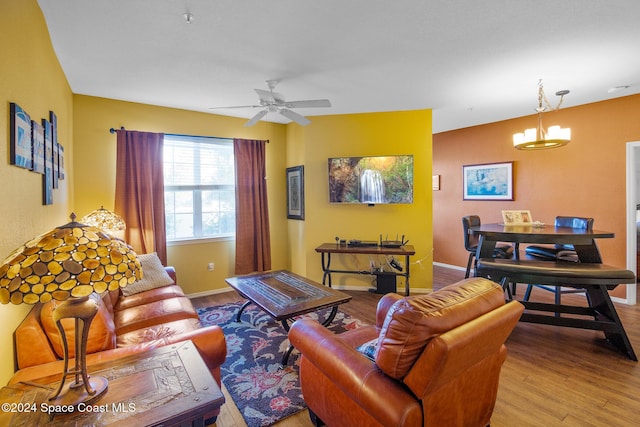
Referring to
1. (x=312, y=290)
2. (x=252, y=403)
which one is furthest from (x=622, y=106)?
(x=252, y=403)

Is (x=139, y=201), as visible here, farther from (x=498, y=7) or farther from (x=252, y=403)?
(x=498, y=7)

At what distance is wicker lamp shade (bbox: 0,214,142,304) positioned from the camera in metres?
0.96

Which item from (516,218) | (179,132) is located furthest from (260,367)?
(516,218)

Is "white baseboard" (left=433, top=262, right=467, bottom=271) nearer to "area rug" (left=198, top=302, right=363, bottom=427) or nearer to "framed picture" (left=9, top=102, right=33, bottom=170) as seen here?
"area rug" (left=198, top=302, right=363, bottom=427)

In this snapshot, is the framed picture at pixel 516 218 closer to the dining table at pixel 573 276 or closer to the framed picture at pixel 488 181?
the dining table at pixel 573 276

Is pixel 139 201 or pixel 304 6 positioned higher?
pixel 304 6

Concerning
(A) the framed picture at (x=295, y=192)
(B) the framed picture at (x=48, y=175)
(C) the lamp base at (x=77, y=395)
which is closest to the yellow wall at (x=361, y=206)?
(A) the framed picture at (x=295, y=192)

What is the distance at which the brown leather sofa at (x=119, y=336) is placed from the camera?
1.44 m

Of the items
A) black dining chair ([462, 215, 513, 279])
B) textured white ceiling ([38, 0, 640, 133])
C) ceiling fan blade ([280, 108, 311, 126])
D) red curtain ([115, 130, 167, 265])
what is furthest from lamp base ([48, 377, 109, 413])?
black dining chair ([462, 215, 513, 279])

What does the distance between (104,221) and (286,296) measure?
7.24ft

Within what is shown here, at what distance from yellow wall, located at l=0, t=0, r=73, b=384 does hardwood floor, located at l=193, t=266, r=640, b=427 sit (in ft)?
4.91

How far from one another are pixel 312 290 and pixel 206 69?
241 cm

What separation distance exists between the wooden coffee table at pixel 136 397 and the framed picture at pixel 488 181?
17.5ft

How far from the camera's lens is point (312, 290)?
2.85 m
